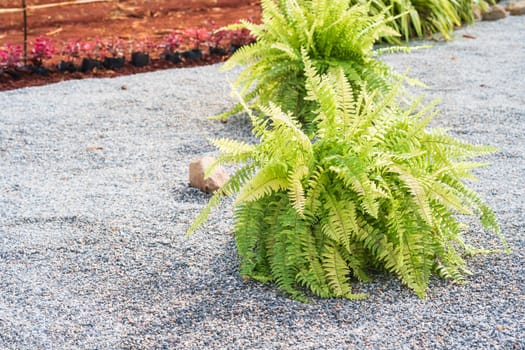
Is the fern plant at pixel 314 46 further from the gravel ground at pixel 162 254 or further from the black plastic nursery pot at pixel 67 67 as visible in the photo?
the black plastic nursery pot at pixel 67 67

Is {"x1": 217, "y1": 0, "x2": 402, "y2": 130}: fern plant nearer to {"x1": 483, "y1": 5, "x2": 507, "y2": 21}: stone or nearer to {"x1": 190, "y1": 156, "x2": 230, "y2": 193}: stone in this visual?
{"x1": 190, "y1": 156, "x2": 230, "y2": 193}: stone

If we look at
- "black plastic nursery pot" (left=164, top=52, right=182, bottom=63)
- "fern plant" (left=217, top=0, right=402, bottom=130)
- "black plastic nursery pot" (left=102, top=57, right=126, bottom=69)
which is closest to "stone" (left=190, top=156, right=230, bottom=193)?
"fern plant" (left=217, top=0, right=402, bottom=130)

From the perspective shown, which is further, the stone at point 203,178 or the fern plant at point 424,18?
the fern plant at point 424,18

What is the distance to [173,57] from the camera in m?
7.06

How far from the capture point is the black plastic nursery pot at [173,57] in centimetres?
705

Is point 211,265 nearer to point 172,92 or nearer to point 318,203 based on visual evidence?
point 318,203

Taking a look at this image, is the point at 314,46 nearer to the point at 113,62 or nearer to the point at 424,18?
the point at 113,62

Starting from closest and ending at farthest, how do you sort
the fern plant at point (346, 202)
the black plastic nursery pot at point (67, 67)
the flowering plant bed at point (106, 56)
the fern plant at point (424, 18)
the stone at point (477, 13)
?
the fern plant at point (346, 202) → the flowering plant bed at point (106, 56) → the black plastic nursery pot at point (67, 67) → the fern plant at point (424, 18) → the stone at point (477, 13)

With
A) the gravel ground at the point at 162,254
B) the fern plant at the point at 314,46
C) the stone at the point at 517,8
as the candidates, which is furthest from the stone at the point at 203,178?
the stone at the point at 517,8

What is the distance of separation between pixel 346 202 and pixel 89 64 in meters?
4.54

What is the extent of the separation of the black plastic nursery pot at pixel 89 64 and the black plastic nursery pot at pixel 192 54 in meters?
0.84

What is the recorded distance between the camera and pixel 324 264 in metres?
2.83

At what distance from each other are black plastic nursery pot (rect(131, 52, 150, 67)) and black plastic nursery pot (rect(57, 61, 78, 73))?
1.78ft

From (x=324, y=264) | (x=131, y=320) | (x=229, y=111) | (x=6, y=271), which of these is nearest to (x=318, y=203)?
(x=324, y=264)
